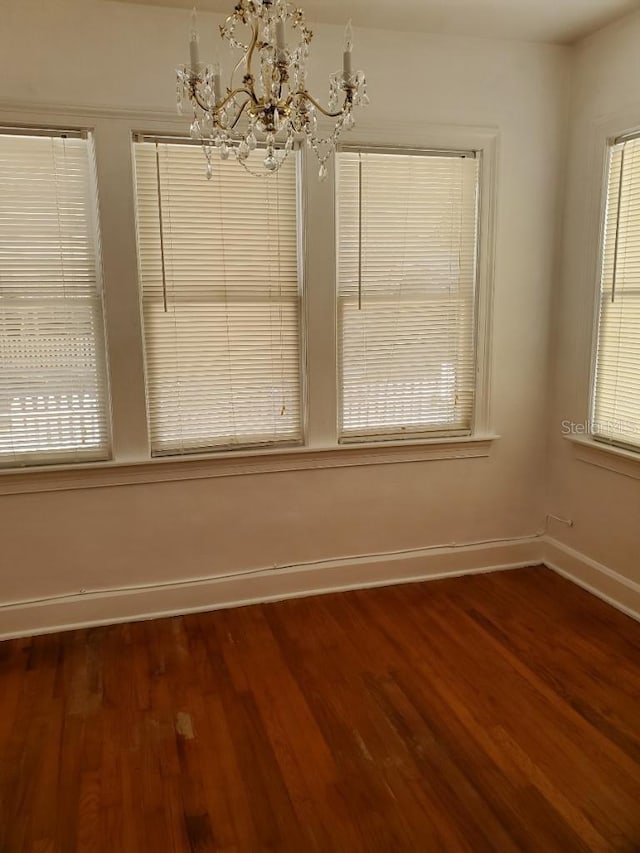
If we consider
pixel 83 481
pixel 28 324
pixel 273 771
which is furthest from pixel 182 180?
pixel 273 771

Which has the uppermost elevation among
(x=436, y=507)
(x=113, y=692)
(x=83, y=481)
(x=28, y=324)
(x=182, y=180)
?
(x=182, y=180)

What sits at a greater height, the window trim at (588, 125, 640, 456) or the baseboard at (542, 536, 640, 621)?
the window trim at (588, 125, 640, 456)

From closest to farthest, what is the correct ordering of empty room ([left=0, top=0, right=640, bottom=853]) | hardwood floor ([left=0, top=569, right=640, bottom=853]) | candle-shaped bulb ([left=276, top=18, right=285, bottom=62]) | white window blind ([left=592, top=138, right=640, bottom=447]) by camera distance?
1. candle-shaped bulb ([left=276, top=18, right=285, bottom=62])
2. hardwood floor ([left=0, top=569, right=640, bottom=853])
3. empty room ([left=0, top=0, right=640, bottom=853])
4. white window blind ([left=592, top=138, right=640, bottom=447])

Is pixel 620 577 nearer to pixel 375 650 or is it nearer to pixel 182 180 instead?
pixel 375 650

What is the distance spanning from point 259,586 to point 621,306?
2.27m

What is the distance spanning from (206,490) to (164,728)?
3.79 feet

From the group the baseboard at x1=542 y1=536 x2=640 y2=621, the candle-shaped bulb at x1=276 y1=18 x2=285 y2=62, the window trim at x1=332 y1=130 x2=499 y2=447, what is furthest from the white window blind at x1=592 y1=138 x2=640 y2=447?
the candle-shaped bulb at x1=276 y1=18 x2=285 y2=62

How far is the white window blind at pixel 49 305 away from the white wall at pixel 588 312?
94.5 inches

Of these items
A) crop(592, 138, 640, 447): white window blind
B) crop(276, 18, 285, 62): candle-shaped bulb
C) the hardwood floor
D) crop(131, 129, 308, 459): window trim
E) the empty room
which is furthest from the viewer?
crop(592, 138, 640, 447): white window blind

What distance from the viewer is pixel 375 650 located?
9.53 ft

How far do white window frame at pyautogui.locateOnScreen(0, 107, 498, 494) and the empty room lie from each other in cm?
1

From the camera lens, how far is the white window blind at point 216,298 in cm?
299

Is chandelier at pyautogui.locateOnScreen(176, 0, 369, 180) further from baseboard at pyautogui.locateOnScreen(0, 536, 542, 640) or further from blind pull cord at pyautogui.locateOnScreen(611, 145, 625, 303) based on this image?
baseboard at pyautogui.locateOnScreen(0, 536, 542, 640)

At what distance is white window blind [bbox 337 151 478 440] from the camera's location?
3254mm
